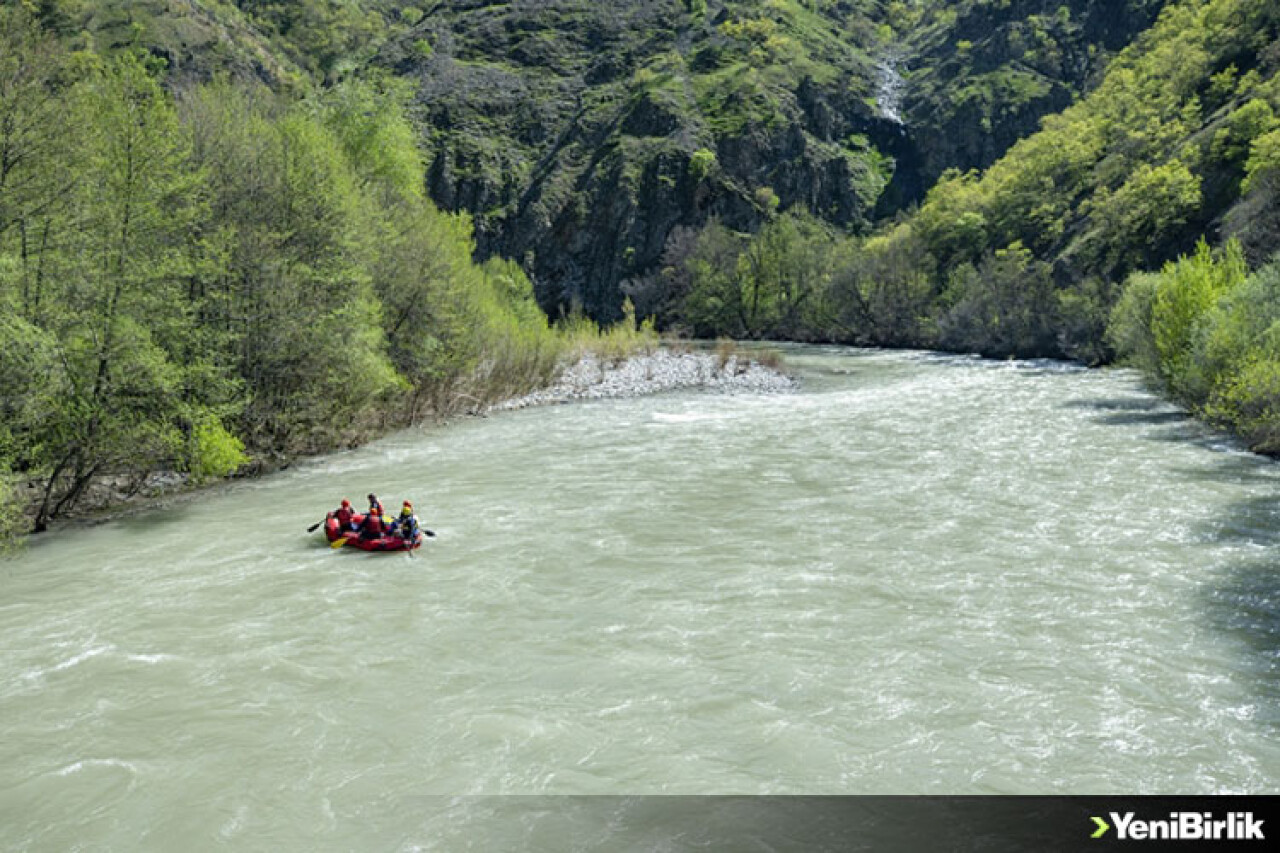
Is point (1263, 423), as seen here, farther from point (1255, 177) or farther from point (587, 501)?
point (1255, 177)

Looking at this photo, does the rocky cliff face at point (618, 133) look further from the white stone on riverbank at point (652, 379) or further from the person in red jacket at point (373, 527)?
the person in red jacket at point (373, 527)

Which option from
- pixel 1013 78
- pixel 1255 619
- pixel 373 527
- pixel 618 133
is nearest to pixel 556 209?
pixel 618 133

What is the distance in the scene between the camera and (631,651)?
12.7 metres

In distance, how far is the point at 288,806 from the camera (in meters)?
8.88

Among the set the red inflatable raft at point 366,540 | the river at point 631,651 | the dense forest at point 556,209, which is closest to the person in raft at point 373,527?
the red inflatable raft at point 366,540

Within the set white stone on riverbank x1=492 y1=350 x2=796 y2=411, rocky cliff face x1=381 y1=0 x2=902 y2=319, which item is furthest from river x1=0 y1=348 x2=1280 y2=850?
rocky cliff face x1=381 y1=0 x2=902 y2=319

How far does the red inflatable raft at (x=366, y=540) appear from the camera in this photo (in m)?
17.8

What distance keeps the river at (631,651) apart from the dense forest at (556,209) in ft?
14.8

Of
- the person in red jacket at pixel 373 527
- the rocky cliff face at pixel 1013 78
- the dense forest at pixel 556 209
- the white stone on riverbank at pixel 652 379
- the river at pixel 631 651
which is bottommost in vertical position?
the river at pixel 631 651

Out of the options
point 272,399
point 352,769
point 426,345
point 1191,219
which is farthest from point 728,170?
point 352,769

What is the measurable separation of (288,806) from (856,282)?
104 metres

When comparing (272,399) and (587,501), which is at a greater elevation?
(272,399)

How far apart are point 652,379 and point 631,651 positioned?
4194 cm

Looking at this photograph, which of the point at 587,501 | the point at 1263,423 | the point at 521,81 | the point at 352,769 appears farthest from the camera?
the point at 521,81
